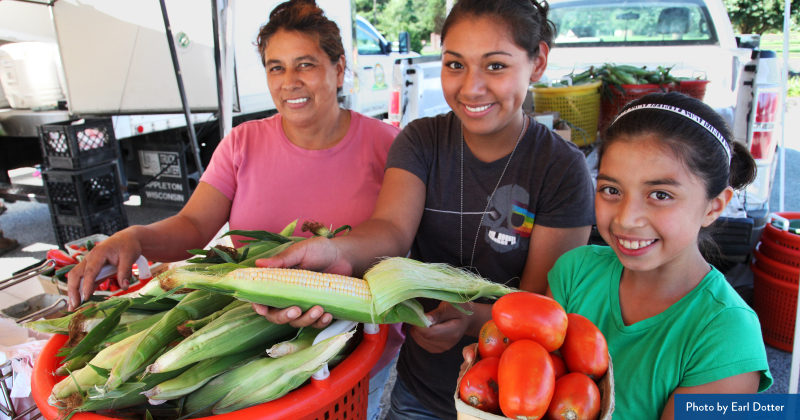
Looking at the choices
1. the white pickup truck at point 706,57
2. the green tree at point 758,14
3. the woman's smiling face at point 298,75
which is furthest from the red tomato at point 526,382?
the green tree at point 758,14

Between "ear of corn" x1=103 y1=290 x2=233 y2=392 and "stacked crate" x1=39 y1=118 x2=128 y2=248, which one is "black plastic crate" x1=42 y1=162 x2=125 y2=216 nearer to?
"stacked crate" x1=39 y1=118 x2=128 y2=248

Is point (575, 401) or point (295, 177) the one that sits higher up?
point (295, 177)

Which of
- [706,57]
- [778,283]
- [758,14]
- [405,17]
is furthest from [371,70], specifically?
[405,17]

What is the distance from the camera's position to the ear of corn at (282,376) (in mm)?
1085

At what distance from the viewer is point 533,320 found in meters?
0.97

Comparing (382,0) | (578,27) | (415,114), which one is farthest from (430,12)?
(415,114)

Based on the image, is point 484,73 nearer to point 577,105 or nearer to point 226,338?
point 226,338

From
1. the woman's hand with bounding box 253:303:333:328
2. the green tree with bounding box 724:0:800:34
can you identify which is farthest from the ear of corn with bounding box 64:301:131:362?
the green tree with bounding box 724:0:800:34

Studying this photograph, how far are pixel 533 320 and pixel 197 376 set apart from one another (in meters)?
0.80

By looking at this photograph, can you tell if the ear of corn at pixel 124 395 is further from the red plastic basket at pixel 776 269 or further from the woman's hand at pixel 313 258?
the red plastic basket at pixel 776 269

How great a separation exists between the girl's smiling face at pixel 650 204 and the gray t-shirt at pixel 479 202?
0.93ft

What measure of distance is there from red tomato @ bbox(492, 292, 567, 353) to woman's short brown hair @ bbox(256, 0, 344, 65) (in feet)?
4.87

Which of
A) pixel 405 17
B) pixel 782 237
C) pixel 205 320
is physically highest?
pixel 405 17

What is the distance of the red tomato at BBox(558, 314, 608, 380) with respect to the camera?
3.08ft
